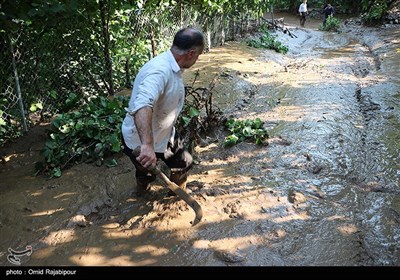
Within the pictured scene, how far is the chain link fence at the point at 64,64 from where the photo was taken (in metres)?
4.76

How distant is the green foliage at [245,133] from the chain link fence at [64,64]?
255cm

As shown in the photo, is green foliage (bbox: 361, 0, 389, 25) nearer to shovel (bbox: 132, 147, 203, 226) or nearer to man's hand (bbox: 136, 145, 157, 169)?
shovel (bbox: 132, 147, 203, 226)

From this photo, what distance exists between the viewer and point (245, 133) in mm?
4754

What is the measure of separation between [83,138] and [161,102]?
2.11 m

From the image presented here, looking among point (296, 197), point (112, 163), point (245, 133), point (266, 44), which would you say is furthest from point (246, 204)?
point (266, 44)

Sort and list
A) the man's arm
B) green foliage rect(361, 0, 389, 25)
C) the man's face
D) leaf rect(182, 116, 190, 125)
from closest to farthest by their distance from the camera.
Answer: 1. the man's arm
2. the man's face
3. leaf rect(182, 116, 190, 125)
4. green foliage rect(361, 0, 389, 25)

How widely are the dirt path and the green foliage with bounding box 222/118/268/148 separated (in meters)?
0.12

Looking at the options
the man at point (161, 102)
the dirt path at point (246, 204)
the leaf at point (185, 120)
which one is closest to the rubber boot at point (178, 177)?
the man at point (161, 102)

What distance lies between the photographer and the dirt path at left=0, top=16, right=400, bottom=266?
2828 mm

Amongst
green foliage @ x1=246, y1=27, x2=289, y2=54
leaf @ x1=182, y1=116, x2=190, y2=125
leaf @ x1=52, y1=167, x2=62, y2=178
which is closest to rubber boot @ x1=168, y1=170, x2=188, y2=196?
leaf @ x1=182, y1=116, x2=190, y2=125

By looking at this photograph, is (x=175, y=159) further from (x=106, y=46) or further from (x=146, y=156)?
(x=106, y=46)

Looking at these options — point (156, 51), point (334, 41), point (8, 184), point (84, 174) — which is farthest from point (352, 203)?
point (334, 41)
